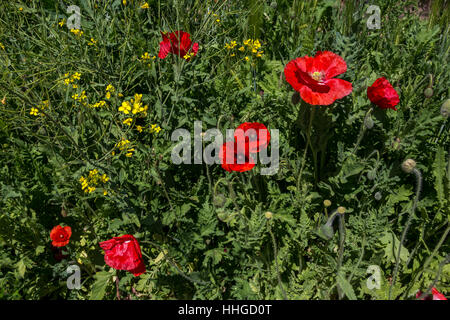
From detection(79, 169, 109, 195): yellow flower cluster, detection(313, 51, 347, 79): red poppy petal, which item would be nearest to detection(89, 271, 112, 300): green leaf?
detection(79, 169, 109, 195): yellow flower cluster

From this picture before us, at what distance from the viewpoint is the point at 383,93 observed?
61.8 inches

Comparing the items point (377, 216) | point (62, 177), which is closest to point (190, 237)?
point (62, 177)

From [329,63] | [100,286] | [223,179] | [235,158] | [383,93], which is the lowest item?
[100,286]

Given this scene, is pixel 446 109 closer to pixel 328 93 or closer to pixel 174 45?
pixel 328 93

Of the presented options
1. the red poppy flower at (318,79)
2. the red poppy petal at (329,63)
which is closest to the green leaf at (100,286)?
the red poppy flower at (318,79)

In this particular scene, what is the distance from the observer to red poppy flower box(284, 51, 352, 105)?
1.43 meters

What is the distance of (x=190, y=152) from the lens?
1856 mm

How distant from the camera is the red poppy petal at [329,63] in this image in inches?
61.6

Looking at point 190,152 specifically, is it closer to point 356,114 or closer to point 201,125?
point 201,125

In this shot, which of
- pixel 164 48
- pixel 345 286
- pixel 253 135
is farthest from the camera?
pixel 164 48

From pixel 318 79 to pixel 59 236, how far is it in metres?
1.42

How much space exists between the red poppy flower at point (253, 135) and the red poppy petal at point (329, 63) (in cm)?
38

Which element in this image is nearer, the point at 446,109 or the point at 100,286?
the point at 446,109

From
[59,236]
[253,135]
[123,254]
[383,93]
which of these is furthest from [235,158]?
[59,236]
